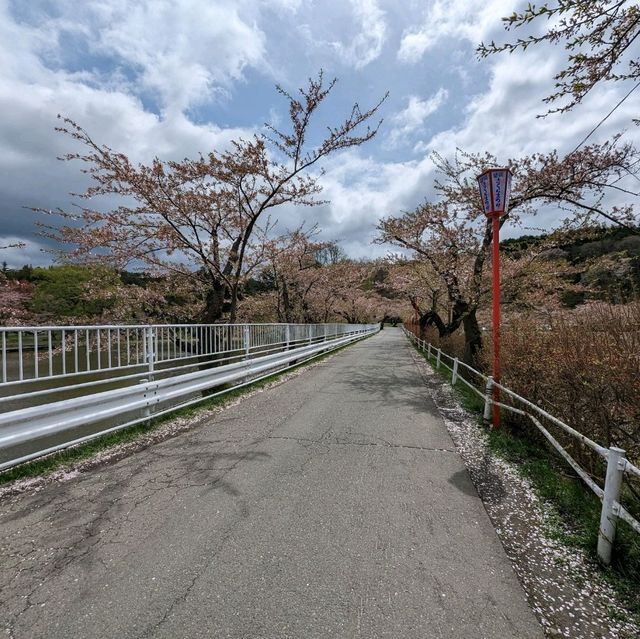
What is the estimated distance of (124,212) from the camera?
8773mm

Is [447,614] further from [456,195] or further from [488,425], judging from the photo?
[456,195]

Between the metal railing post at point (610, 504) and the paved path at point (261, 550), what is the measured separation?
2.18ft

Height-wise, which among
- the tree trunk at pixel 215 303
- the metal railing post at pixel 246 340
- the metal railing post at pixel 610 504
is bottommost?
the metal railing post at pixel 610 504

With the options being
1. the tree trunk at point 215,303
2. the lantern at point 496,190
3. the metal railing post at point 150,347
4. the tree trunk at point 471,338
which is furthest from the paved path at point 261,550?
the tree trunk at point 471,338

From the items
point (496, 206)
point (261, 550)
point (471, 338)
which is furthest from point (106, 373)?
point (471, 338)

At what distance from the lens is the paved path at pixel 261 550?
1.85 meters

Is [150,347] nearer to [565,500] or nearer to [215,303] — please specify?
[215,303]

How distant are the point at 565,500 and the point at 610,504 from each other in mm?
974

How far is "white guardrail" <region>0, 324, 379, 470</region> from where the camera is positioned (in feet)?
11.2

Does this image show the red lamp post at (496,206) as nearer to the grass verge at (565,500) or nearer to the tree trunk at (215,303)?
the grass verge at (565,500)

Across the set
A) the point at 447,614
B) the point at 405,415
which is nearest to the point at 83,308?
the point at 405,415

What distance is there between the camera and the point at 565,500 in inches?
123

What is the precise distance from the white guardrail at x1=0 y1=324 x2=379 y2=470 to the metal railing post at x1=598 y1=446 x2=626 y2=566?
4.54 meters

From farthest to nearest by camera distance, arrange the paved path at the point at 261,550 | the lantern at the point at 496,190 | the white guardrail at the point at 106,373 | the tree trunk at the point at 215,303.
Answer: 1. the tree trunk at the point at 215,303
2. the lantern at the point at 496,190
3. the white guardrail at the point at 106,373
4. the paved path at the point at 261,550
